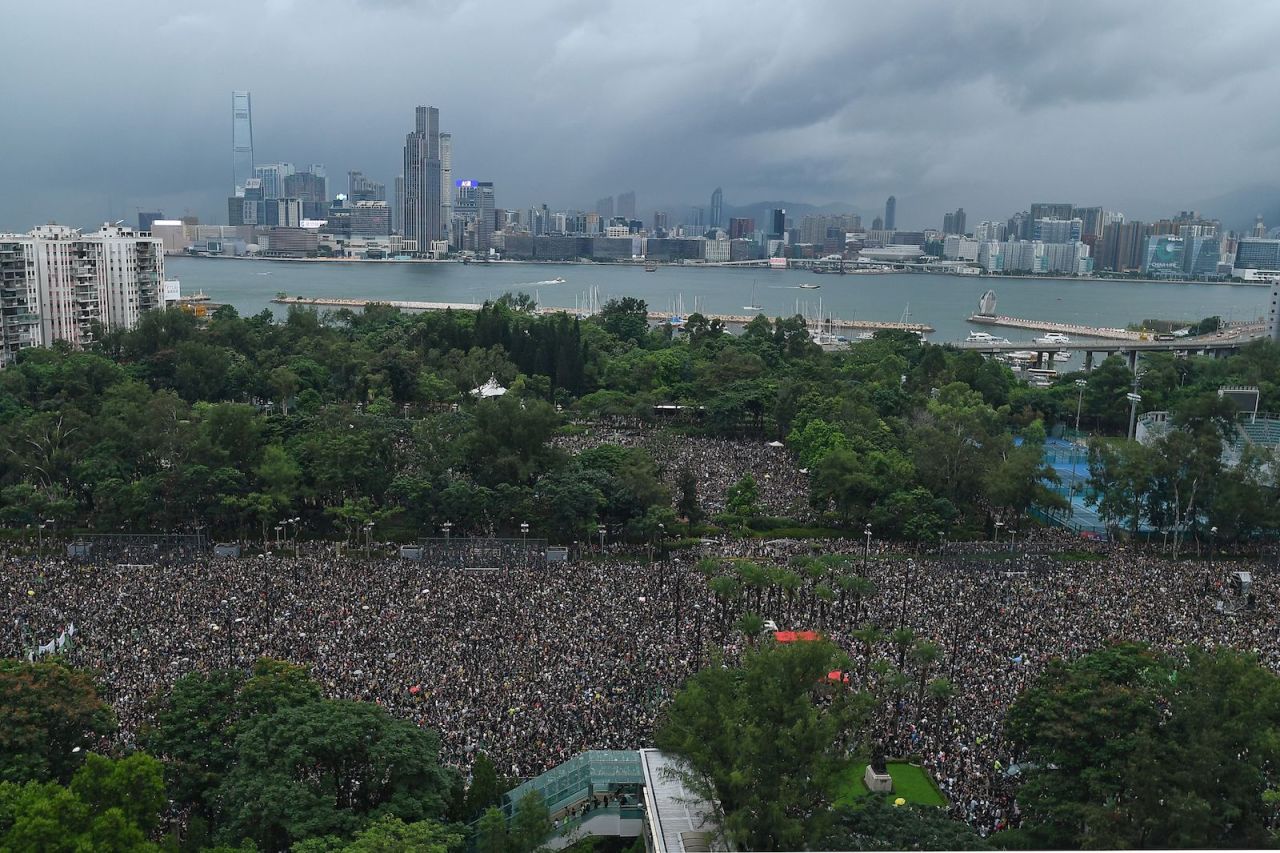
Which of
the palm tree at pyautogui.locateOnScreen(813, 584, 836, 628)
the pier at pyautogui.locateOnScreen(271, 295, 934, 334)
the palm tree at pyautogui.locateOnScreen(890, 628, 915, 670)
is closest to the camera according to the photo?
the palm tree at pyautogui.locateOnScreen(890, 628, 915, 670)

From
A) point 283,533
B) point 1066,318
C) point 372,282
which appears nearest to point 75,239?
point 283,533

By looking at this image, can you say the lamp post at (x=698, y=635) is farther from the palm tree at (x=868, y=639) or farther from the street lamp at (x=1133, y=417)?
the street lamp at (x=1133, y=417)

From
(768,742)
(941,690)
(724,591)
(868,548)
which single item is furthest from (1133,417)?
(768,742)

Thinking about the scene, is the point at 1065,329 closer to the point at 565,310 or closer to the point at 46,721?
the point at 565,310

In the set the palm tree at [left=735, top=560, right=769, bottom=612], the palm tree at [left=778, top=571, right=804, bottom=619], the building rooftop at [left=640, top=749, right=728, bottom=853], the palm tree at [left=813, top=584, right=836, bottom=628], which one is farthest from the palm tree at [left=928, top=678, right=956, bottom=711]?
the building rooftop at [left=640, top=749, right=728, bottom=853]

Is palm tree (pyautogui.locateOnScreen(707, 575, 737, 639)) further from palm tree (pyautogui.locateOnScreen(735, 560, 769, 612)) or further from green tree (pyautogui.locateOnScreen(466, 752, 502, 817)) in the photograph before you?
green tree (pyautogui.locateOnScreen(466, 752, 502, 817))

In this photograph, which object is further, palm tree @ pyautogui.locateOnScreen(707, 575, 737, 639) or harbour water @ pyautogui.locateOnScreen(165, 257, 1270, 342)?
harbour water @ pyautogui.locateOnScreen(165, 257, 1270, 342)
